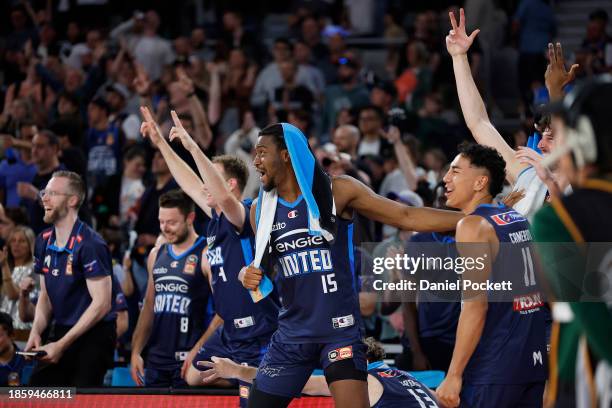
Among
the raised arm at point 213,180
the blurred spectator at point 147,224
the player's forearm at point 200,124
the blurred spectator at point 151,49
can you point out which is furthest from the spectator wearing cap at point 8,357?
the blurred spectator at point 151,49

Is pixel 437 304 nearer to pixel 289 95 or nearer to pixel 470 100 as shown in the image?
pixel 470 100

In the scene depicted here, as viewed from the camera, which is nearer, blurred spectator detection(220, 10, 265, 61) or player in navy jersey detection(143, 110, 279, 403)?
player in navy jersey detection(143, 110, 279, 403)

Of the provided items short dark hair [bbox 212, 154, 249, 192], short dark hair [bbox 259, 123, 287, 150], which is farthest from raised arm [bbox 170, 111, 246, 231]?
short dark hair [bbox 259, 123, 287, 150]

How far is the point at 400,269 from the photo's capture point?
855 cm

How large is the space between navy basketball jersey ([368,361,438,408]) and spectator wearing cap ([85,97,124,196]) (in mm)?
7007

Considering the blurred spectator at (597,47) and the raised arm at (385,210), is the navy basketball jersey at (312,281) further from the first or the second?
the blurred spectator at (597,47)

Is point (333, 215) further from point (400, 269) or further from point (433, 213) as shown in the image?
point (400, 269)

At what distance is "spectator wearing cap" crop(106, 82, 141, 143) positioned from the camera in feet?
44.2

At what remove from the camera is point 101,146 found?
42.4 feet

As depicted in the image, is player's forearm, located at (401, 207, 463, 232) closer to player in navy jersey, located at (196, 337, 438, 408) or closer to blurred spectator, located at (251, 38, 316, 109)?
player in navy jersey, located at (196, 337, 438, 408)

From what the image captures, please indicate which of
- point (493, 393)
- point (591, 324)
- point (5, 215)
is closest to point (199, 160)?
point (493, 393)

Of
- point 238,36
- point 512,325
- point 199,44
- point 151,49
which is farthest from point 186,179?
point 199,44

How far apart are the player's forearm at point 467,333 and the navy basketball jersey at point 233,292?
2113 millimetres

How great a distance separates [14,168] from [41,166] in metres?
1.36
